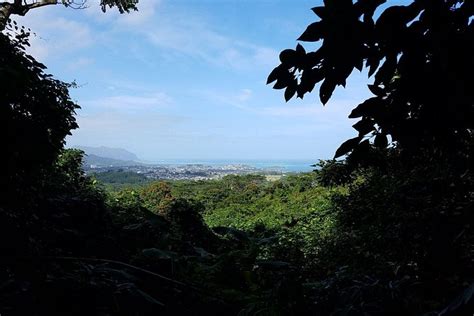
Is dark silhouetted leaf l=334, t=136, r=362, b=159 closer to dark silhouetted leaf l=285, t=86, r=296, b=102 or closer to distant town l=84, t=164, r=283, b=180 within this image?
dark silhouetted leaf l=285, t=86, r=296, b=102

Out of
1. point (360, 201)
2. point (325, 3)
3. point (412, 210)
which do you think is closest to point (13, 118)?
point (325, 3)

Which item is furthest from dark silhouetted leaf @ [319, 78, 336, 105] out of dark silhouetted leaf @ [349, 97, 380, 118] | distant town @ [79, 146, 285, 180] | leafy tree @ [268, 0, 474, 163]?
distant town @ [79, 146, 285, 180]

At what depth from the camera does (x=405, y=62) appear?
38.2 inches

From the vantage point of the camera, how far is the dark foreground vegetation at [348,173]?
0.96 meters

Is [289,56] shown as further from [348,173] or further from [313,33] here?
[348,173]

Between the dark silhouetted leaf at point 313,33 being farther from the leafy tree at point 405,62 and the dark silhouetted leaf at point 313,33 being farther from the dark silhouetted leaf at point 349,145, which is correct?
the dark silhouetted leaf at point 349,145

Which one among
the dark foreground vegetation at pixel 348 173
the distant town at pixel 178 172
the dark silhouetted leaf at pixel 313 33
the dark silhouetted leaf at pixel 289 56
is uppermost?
the dark silhouetted leaf at pixel 313 33

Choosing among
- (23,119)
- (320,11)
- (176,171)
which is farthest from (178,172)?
(320,11)

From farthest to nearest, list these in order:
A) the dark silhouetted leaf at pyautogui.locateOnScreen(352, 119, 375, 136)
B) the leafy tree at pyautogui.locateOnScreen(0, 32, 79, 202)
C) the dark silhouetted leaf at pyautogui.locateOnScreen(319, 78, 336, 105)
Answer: the leafy tree at pyautogui.locateOnScreen(0, 32, 79, 202) < the dark silhouetted leaf at pyautogui.locateOnScreen(352, 119, 375, 136) < the dark silhouetted leaf at pyautogui.locateOnScreen(319, 78, 336, 105)

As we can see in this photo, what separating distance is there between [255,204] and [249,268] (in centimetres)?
1738

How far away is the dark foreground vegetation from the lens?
0.96m

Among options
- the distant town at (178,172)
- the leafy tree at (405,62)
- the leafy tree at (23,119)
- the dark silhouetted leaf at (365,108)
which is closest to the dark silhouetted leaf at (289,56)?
the leafy tree at (405,62)

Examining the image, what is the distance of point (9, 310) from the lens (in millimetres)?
1364

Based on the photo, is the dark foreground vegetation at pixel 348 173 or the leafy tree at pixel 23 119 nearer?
the dark foreground vegetation at pixel 348 173
